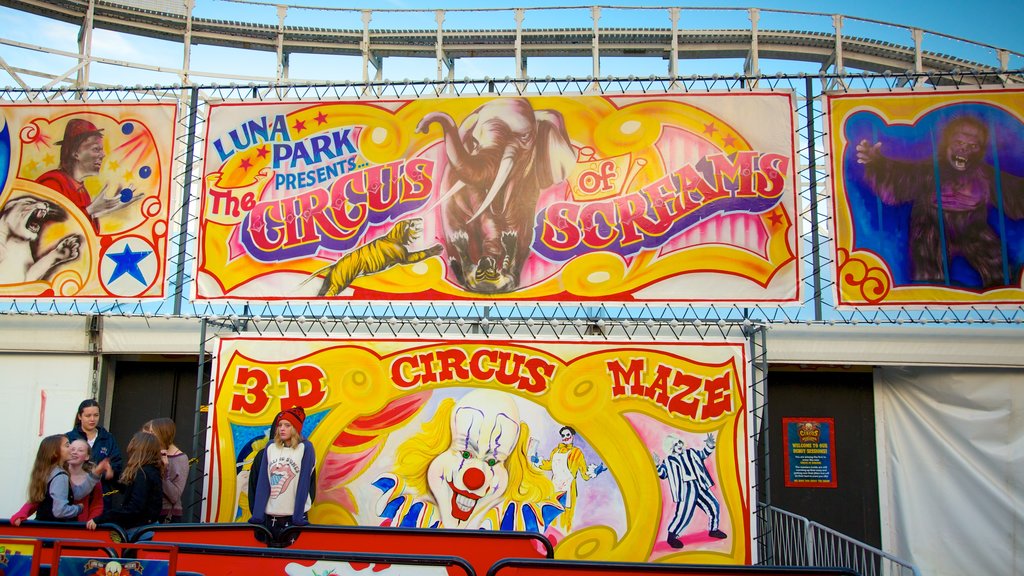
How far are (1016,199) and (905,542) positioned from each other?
10.9ft

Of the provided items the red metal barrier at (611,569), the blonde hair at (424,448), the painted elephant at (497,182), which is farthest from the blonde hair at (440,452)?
the red metal barrier at (611,569)

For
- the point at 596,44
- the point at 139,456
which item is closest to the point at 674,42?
the point at 596,44

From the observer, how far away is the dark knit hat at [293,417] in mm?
7026

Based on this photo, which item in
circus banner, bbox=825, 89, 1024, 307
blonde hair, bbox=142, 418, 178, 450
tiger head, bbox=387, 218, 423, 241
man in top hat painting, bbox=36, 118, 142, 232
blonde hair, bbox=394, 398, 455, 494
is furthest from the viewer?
man in top hat painting, bbox=36, 118, 142, 232

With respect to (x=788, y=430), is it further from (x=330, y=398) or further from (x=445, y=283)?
(x=330, y=398)

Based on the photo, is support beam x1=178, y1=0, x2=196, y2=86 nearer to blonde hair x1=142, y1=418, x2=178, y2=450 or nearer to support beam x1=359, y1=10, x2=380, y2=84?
support beam x1=359, y1=10, x2=380, y2=84


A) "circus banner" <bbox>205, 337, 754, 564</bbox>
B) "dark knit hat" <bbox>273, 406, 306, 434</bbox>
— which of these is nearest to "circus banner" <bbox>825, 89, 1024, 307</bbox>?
"circus banner" <bbox>205, 337, 754, 564</bbox>

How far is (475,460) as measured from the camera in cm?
737

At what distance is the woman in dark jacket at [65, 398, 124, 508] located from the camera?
6430mm

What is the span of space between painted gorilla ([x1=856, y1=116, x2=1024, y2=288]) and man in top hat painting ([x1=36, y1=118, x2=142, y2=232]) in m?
7.48

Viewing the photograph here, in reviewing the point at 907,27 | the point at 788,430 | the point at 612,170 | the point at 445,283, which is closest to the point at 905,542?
the point at 788,430

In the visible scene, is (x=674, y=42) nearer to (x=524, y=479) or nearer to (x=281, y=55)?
(x=281, y=55)

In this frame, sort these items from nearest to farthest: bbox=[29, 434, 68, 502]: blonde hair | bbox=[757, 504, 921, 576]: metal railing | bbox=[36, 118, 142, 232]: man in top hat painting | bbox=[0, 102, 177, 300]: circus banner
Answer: bbox=[29, 434, 68, 502]: blonde hair
bbox=[757, 504, 921, 576]: metal railing
bbox=[0, 102, 177, 300]: circus banner
bbox=[36, 118, 142, 232]: man in top hat painting

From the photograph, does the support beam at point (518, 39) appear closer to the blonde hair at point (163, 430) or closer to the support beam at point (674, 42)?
the support beam at point (674, 42)
